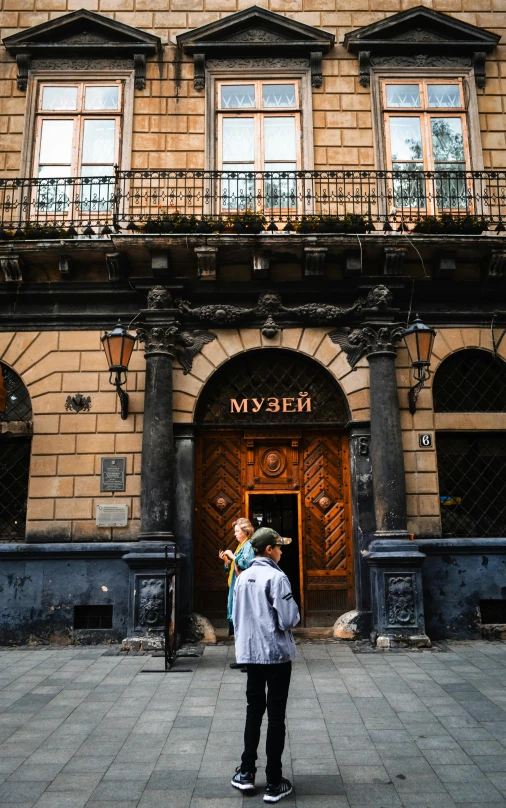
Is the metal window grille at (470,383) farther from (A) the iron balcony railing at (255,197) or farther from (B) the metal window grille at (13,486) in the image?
(B) the metal window grille at (13,486)

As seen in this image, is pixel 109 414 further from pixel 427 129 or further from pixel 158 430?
pixel 427 129

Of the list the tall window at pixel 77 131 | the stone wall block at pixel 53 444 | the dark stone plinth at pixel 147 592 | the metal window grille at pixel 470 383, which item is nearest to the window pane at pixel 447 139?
the metal window grille at pixel 470 383

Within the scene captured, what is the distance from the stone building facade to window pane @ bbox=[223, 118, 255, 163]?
40 mm

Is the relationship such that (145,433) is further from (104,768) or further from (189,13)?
(189,13)

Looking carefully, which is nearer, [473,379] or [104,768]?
[104,768]

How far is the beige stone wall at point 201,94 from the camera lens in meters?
11.4

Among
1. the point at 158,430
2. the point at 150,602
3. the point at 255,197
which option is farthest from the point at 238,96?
the point at 150,602

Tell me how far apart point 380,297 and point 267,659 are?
7396 mm

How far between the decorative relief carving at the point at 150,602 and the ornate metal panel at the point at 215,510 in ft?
4.06

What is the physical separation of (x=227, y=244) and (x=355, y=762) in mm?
7366

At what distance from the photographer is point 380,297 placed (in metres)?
10.4

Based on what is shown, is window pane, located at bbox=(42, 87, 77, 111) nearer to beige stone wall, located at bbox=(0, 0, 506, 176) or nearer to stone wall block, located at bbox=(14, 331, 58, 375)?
beige stone wall, located at bbox=(0, 0, 506, 176)

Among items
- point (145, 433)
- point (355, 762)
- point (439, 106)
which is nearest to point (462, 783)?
point (355, 762)

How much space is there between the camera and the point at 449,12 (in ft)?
39.2
